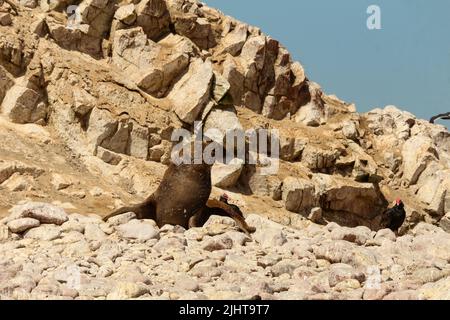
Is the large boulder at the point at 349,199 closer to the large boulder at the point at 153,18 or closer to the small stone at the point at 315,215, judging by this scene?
the small stone at the point at 315,215

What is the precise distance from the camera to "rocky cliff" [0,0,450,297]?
2205 centimetres

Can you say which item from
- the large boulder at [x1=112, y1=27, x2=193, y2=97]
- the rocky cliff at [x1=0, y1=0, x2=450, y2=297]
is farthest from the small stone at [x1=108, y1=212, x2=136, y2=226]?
the large boulder at [x1=112, y1=27, x2=193, y2=97]

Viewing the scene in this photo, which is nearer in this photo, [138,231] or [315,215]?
[138,231]

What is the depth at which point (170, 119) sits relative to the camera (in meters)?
25.5

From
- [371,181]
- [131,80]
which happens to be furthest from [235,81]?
[371,181]

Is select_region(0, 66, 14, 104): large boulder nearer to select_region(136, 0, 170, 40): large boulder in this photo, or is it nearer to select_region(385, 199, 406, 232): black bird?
select_region(136, 0, 170, 40): large boulder

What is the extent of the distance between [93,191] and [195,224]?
876 cm

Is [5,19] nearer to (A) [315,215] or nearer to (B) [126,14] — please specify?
(B) [126,14]

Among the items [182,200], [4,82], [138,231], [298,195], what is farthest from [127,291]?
[298,195]

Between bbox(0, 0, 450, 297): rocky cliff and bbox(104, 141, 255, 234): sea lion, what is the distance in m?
5.42

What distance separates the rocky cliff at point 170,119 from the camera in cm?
2205

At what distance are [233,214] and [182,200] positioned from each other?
1137 millimetres

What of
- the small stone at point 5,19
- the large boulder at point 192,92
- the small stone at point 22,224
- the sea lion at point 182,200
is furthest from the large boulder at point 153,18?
the small stone at point 22,224

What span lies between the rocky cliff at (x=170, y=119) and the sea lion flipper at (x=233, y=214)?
202 inches
